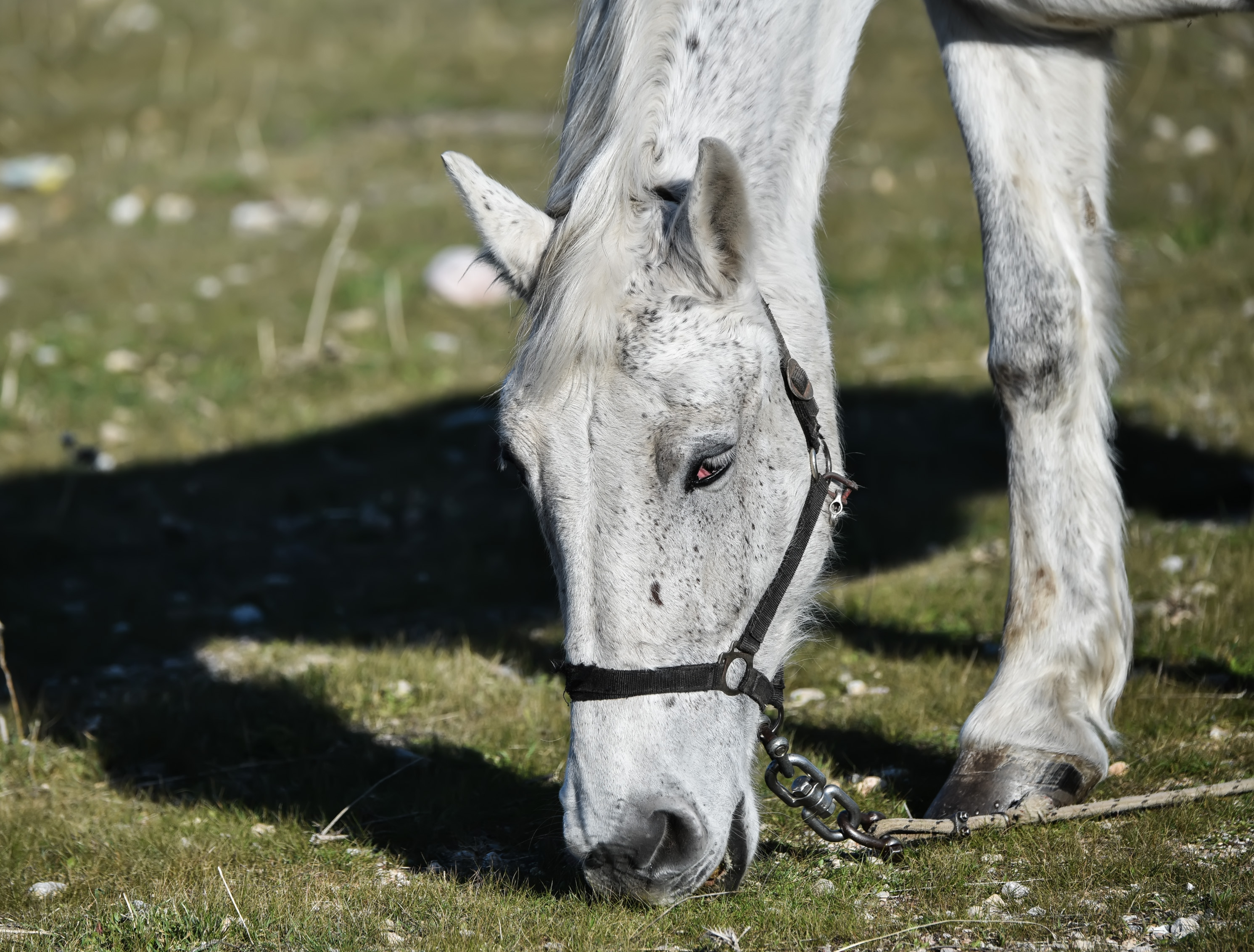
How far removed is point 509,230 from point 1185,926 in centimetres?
221

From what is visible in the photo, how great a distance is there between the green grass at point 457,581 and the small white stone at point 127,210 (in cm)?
→ 18

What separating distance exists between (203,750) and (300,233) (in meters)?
8.38

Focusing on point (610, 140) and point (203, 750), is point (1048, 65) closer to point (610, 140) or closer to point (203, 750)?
point (610, 140)

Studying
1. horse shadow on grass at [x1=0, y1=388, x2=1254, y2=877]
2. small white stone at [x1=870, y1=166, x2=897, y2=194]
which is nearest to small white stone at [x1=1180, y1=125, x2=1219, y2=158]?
small white stone at [x1=870, y1=166, x2=897, y2=194]

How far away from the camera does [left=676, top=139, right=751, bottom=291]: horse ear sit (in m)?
2.52

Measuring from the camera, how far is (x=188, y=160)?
45.5 feet

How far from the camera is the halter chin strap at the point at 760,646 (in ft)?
8.51

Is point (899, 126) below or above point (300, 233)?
above

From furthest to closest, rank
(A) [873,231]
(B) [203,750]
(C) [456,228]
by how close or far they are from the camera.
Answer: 1. (C) [456,228]
2. (A) [873,231]
3. (B) [203,750]

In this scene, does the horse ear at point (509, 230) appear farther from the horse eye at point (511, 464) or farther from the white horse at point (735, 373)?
the horse eye at point (511, 464)

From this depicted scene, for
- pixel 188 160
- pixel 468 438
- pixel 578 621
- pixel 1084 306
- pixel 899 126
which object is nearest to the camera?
pixel 578 621

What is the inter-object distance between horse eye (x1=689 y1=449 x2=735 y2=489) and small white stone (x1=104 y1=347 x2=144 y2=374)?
7086 mm

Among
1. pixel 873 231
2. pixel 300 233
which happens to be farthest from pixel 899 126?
pixel 300 233

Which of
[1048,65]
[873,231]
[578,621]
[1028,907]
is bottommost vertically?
[1028,907]
